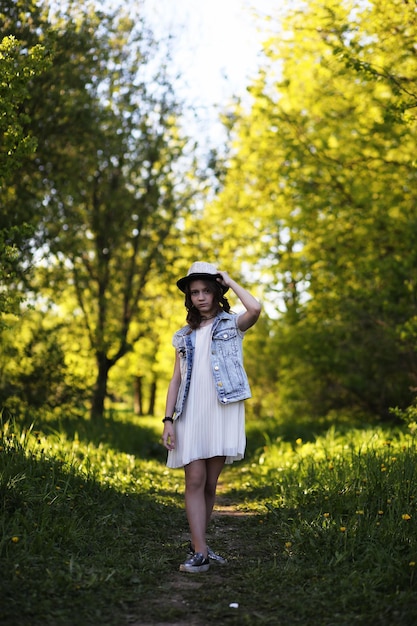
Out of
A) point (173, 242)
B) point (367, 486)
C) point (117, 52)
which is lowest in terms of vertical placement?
point (367, 486)

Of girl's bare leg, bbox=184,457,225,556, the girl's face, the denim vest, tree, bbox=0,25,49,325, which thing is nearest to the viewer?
girl's bare leg, bbox=184,457,225,556

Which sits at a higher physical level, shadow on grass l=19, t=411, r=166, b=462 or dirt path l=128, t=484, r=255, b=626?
shadow on grass l=19, t=411, r=166, b=462

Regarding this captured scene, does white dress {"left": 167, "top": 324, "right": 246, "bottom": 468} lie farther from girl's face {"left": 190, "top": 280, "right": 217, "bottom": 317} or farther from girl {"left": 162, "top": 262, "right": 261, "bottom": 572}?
girl's face {"left": 190, "top": 280, "right": 217, "bottom": 317}

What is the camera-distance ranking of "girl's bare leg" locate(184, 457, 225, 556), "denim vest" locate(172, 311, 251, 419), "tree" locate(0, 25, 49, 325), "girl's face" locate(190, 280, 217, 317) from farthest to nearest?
"tree" locate(0, 25, 49, 325), "girl's face" locate(190, 280, 217, 317), "denim vest" locate(172, 311, 251, 419), "girl's bare leg" locate(184, 457, 225, 556)

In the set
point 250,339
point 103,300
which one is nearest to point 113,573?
point 103,300

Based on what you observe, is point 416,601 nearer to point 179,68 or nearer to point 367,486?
point 367,486

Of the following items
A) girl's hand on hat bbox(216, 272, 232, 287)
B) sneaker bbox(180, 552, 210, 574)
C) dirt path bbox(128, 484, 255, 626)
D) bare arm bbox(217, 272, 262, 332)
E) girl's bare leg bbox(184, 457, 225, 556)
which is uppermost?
girl's hand on hat bbox(216, 272, 232, 287)

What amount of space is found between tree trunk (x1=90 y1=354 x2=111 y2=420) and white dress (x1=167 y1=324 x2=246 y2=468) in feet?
28.9

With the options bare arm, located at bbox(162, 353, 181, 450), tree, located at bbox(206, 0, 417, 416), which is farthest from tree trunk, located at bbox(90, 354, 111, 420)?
bare arm, located at bbox(162, 353, 181, 450)

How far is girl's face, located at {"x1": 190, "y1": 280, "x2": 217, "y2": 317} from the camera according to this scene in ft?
16.9

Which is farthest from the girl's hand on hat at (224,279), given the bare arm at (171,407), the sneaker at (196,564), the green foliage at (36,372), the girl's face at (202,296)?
the green foliage at (36,372)

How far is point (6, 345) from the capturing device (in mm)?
11148

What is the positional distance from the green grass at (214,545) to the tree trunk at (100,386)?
5.70 meters

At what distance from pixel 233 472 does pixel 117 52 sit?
7.57 meters
